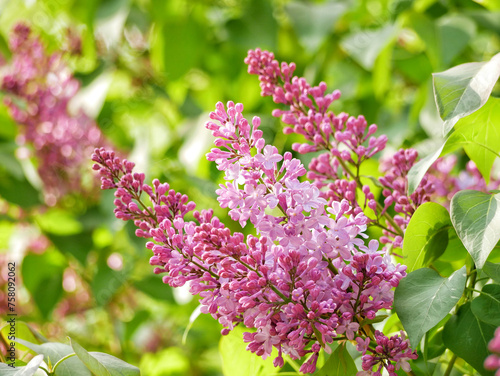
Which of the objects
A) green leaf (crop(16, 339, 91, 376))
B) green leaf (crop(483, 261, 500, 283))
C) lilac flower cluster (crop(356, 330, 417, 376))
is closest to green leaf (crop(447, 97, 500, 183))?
green leaf (crop(483, 261, 500, 283))

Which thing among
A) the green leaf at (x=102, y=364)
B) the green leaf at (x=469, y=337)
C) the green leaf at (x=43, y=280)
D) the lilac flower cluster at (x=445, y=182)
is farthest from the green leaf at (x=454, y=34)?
the green leaf at (x=43, y=280)

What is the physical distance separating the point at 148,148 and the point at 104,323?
28.8 inches

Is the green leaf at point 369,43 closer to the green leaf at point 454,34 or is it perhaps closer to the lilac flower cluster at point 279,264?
the green leaf at point 454,34

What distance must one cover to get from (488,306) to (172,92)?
1.89m

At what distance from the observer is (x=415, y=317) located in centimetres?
60

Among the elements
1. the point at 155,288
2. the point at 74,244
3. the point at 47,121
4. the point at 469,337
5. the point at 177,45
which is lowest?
the point at 155,288

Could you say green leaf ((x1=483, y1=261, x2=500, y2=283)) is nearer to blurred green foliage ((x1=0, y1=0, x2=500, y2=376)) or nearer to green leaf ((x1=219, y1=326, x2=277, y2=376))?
green leaf ((x1=219, y1=326, x2=277, y2=376))

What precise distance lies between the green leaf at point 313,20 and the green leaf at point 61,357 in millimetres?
1148

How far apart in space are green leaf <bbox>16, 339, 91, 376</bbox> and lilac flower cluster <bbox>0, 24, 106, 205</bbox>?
1.20 m

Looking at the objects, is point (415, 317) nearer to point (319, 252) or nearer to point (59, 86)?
point (319, 252)

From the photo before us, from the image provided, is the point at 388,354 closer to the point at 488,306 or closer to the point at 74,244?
the point at 488,306

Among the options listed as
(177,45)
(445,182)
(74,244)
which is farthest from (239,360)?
(177,45)

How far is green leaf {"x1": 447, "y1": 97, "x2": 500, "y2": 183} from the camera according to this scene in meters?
0.76

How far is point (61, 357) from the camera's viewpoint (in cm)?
78
